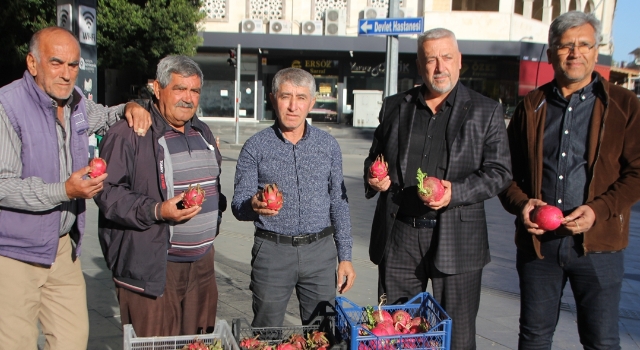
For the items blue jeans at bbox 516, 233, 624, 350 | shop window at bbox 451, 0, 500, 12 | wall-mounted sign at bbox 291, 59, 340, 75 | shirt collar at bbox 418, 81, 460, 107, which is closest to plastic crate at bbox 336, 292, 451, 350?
blue jeans at bbox 516, 233, 624, 350

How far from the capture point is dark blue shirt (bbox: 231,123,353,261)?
11.0 ft

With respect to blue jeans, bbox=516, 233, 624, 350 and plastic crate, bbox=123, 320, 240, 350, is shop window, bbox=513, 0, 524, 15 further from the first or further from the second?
plastic crate, bbox=123, 320, 240, 350

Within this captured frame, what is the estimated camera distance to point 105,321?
4.97m

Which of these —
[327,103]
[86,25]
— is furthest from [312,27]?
[86,25]

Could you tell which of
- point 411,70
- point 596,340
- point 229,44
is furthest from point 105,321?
point 411,70

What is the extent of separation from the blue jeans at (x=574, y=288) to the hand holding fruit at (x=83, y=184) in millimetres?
2305

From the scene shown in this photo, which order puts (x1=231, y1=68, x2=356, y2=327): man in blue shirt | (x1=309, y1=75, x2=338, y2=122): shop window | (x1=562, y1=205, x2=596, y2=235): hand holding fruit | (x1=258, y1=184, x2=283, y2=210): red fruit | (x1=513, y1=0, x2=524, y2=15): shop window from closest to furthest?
(x1=258, y1=184, x2=283, y2=210): red fruit < (x1=562, y1=205, x2=596, y2=235): hand holding fruit < (x1=231, y1=68, x2=356, y2=327): man in blue shirt < (x1=309, y1=75, x2=338, y2=122): shop window < (x1=513, y1=0, x2=524, y2=15): shop window

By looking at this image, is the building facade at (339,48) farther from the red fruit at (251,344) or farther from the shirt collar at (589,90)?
the red fruit at (251,344)

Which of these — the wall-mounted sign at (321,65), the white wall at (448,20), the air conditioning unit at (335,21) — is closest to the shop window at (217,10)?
the white wall at (448,20)

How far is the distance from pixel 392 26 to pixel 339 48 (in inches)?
720

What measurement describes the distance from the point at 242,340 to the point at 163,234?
775 mm

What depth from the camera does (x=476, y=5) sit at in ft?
111

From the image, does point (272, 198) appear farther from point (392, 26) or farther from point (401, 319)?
point (392, 26)

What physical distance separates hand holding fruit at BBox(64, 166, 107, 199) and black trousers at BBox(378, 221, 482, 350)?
160cm
